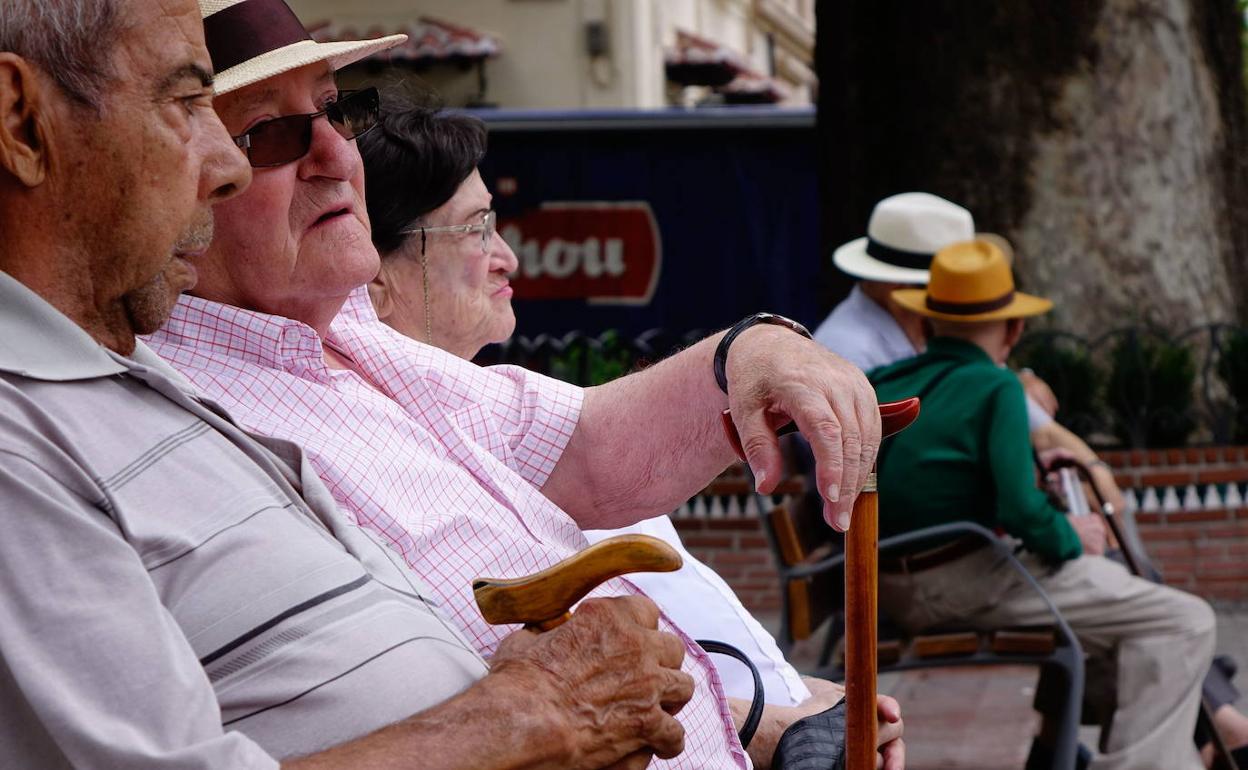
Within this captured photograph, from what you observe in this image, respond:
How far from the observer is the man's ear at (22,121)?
65.6 inches

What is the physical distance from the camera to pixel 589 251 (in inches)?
556

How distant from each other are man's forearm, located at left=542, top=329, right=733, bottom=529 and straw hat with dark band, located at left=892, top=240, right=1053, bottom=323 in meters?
2.94

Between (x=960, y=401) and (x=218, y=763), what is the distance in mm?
3714

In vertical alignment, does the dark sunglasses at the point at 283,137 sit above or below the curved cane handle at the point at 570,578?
above

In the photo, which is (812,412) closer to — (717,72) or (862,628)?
(862,628)

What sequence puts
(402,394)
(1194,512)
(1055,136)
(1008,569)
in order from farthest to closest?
1. (1055,136)
2. (1194,512)
3. (1008,569)
4. (402,394)

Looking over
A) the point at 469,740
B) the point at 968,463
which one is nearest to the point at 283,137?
the point at 469,740

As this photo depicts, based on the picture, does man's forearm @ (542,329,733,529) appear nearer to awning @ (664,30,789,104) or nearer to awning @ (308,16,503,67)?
awning @ (308,16,503,67)

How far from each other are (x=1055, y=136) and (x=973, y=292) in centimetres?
421

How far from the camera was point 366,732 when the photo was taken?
171 cm

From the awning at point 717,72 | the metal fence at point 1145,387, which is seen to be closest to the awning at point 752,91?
Result: the awning at point 717,72

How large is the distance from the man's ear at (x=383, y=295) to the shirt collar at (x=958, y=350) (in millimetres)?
2101

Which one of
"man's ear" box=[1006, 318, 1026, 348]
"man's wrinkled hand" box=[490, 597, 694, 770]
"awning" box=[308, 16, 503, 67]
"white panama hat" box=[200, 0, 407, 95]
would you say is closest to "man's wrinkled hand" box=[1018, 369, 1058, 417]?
"man's ear" box=[1006, 318, 1026, 348]

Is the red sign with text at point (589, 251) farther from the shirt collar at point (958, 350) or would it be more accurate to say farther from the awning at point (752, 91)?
the shirt collar at point (958, 350)
